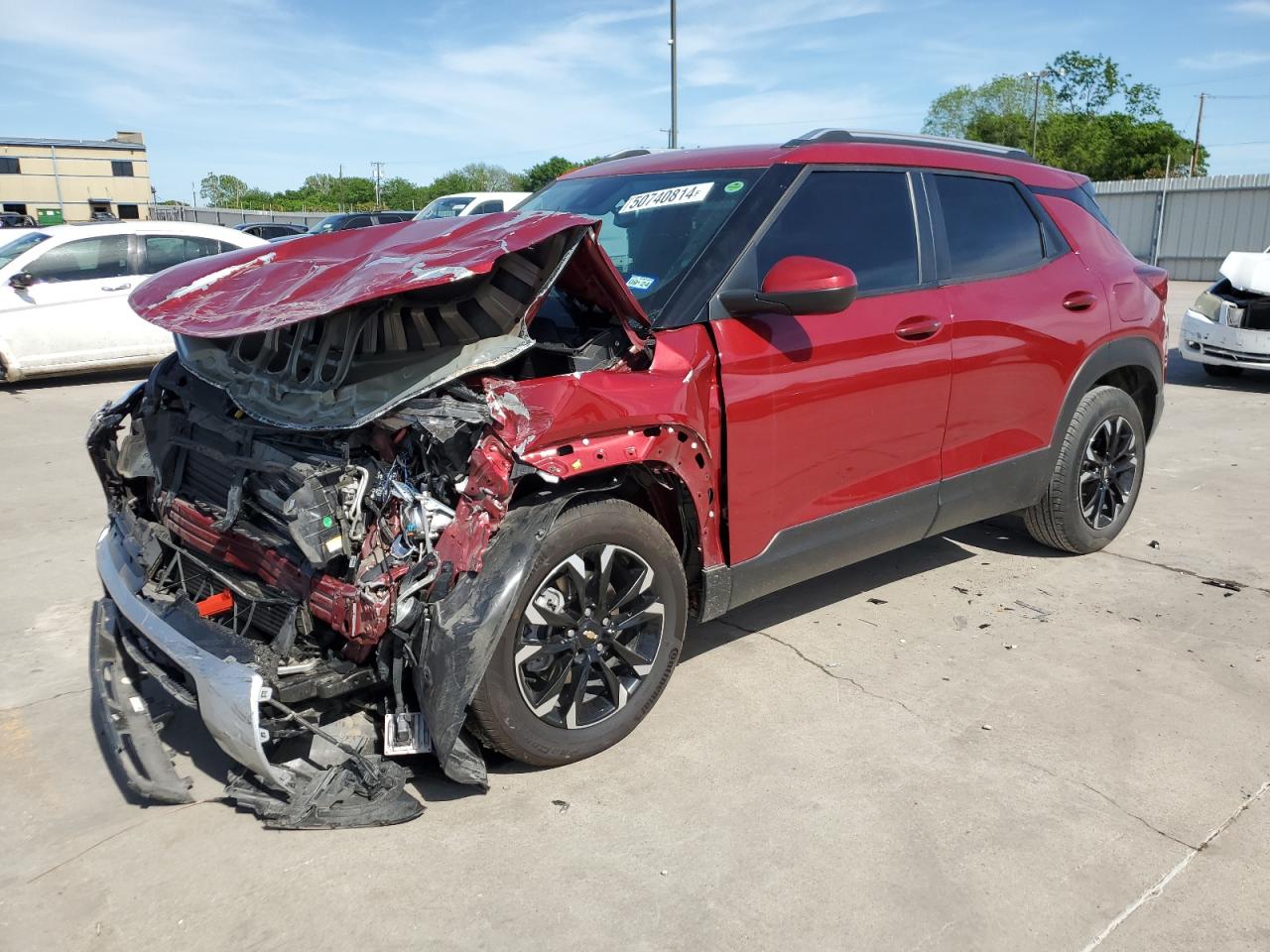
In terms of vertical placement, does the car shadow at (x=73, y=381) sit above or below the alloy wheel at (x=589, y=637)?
below

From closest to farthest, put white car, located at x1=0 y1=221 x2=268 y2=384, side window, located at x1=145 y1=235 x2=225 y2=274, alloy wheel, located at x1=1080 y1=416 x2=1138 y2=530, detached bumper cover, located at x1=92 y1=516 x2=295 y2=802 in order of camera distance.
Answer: detached bumper cover, located at x1=92 y1=516 x2=295 y2=802
alloy wheel, located at x1=1080 y1=416 x2=1138 y2=530
white car, located at x1=0 y1=221 x2=268 y2=384
side window, located at x1=145 y1=235 x2=225 y2=274

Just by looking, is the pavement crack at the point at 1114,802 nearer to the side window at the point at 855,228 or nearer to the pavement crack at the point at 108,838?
the side window at the point at 855,228

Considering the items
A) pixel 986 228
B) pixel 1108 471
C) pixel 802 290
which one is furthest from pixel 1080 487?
pixel 802 290

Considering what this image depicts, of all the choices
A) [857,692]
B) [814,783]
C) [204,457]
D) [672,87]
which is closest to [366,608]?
[204,457]

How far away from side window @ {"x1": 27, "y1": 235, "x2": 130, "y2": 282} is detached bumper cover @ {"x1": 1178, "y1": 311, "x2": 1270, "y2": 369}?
11.5 meters

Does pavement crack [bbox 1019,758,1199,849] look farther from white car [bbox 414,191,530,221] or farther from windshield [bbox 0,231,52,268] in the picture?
white car [bbox 414,191,530,221]

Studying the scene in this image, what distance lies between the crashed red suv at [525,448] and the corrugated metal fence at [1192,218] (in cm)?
2409

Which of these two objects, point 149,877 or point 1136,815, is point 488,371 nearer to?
point 149,877

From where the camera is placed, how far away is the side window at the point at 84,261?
10297 mm

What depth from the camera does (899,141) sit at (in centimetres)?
427

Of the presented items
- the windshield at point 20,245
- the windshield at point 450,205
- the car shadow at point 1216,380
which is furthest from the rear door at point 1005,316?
the windshield at point 450,205

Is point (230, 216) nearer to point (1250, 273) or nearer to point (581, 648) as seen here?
point (1250, 273)

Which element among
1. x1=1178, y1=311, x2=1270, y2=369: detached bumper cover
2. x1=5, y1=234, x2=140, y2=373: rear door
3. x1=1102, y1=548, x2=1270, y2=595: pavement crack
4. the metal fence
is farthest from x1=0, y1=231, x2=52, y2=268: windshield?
the metal fence

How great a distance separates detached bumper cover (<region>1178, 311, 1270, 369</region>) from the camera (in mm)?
10078
